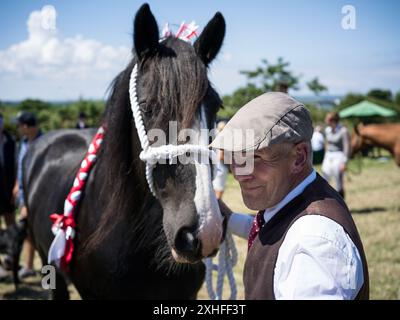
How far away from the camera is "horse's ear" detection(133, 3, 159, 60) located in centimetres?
184

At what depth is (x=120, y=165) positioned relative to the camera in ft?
6.88

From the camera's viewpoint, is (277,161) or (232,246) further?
(232,246)

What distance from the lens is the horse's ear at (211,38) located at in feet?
6.48

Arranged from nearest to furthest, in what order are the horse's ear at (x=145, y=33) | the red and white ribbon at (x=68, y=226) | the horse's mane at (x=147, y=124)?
the horse's mane at (x=147, y=124), the horse's ear at (x=145, y=33), the red and white ribbon at (x=68, y=226)

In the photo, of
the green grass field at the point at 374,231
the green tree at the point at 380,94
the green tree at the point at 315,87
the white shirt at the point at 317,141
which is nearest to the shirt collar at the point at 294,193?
the green grass field at the point at 374,231

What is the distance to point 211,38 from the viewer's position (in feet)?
6.57

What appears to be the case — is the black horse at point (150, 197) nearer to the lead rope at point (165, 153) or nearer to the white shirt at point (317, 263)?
the lead rope at point (165, 153)

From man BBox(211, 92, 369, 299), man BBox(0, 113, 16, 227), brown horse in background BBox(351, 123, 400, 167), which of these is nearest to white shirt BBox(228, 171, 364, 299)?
man BBox(211, 92, 369, 299)

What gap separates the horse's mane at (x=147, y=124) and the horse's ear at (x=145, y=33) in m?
0.05

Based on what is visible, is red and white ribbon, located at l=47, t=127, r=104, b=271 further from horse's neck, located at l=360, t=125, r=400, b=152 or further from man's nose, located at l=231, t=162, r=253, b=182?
horse's neck, located at l=360, t=125, r=400, b=152
